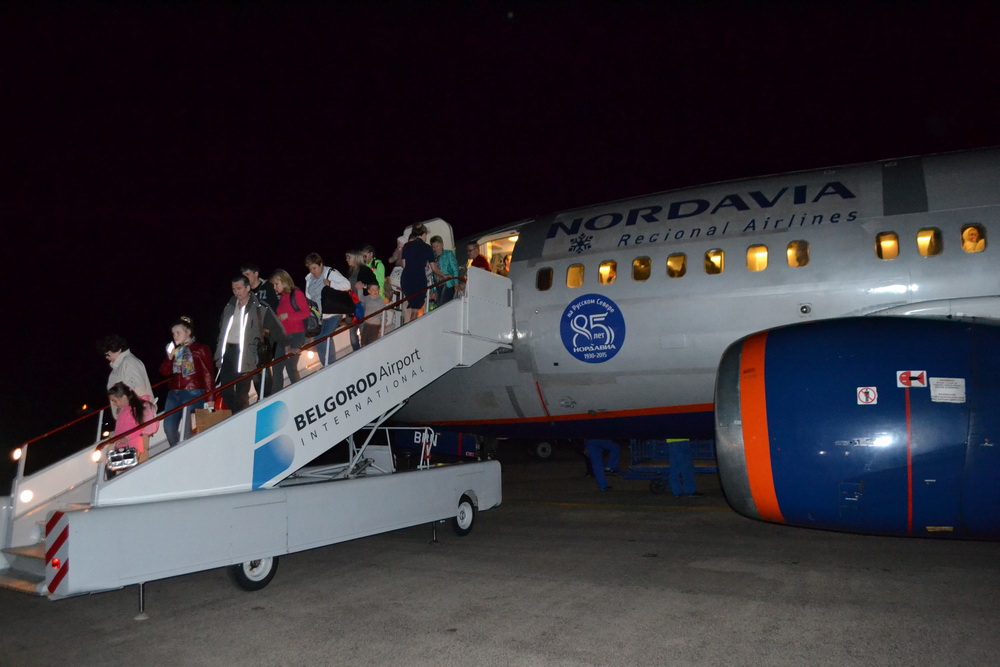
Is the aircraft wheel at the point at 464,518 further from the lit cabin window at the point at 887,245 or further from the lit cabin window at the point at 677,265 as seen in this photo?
the lit cabin window at the point at 887,245

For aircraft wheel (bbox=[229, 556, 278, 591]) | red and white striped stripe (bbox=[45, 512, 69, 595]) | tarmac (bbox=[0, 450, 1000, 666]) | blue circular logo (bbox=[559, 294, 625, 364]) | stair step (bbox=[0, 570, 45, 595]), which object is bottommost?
tarmac (bbox=[0, 450, 1000, 666])

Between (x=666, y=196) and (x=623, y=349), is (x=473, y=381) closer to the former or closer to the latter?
(x=623, y=349)

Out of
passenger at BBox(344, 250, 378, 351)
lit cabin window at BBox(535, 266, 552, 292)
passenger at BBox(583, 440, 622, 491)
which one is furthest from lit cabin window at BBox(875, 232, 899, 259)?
passenger at BBox(583, 440, 622, 491)

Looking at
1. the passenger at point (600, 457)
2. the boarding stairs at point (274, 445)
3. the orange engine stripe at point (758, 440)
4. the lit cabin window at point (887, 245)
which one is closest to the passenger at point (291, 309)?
the boarding stairs at point (274, 445)

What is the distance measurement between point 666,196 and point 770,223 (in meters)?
1.94

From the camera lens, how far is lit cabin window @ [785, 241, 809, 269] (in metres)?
9.81

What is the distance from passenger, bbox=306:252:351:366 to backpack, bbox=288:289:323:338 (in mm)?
86

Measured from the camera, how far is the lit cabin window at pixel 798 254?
32.2ft

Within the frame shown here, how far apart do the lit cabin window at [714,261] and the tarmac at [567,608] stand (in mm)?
3709

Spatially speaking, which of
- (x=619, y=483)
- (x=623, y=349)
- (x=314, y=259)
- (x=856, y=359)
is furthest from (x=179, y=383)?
(x=619, y=483)

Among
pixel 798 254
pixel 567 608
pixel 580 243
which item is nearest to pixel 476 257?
pixel 580 243

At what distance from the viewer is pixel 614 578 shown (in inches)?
301

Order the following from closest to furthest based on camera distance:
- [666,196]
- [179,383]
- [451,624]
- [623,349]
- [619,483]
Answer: [451,624], [179,383], [623,349], [666,196], [619,483]

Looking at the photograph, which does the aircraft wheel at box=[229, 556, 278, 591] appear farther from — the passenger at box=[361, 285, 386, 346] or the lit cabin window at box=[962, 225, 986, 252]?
the lit cabin window at box=[962, 225, 986, 252]
